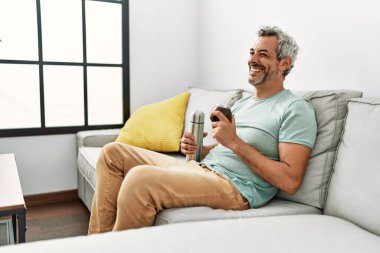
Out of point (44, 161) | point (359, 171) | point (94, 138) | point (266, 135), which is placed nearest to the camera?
point (359, 171)

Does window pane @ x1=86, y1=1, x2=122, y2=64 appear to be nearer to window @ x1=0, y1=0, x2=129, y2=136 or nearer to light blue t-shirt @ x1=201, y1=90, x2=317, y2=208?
window @ x1=0, y1=0, x2=129, y2=136

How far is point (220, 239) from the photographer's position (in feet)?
3.48

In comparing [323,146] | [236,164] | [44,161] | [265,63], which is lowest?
[44,161]

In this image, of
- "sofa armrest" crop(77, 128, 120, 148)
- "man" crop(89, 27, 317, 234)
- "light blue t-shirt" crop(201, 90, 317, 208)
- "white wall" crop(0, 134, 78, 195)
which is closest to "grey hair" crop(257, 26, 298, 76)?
"man" crop(89, 27, 317, 234)

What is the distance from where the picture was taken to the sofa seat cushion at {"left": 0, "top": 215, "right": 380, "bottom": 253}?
0.98m

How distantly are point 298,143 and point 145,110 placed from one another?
1.53 metres

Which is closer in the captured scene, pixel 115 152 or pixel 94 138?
pixel 115 152

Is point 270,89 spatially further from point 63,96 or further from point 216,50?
point 63,96

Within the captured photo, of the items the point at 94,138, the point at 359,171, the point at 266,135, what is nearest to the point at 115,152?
the point at 266,135

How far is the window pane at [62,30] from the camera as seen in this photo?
9.30ft

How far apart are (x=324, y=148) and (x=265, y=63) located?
516 mm

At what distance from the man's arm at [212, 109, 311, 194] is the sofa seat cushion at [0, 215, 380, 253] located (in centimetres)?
22

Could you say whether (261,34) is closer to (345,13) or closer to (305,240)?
(345,13)

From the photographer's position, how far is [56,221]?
8.25 ft
